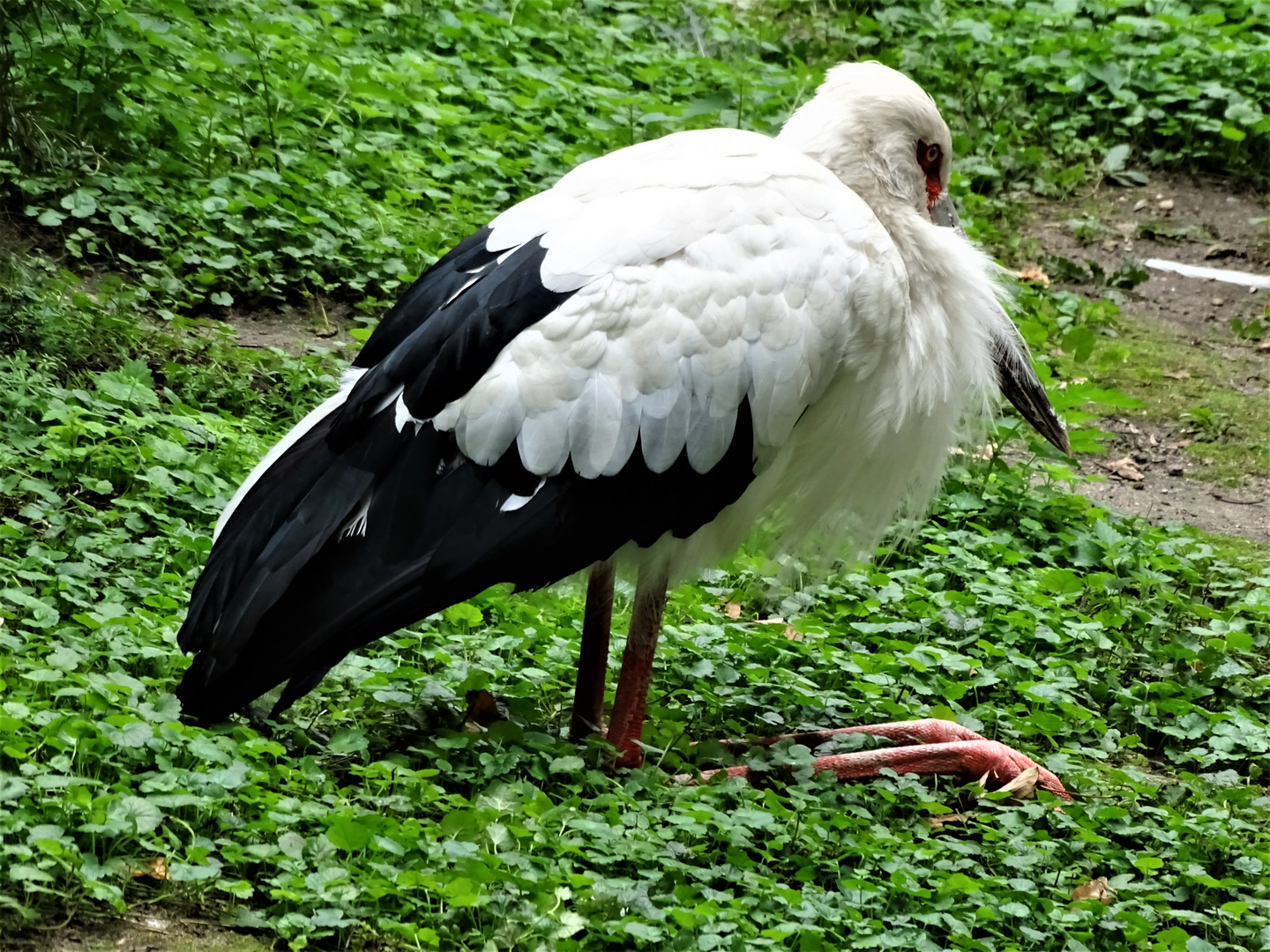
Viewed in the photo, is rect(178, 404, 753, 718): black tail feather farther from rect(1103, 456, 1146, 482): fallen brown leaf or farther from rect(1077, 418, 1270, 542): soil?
rect(1103, 456, 1146, 482): fallen brown leaf

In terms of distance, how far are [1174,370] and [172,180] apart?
15.0ft

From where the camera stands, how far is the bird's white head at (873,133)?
443cm

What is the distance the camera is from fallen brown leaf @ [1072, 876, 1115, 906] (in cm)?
373

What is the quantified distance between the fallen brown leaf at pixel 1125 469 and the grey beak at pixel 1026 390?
1.70 meters

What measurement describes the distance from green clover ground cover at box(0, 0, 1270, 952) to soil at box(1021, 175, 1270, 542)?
0.40 metres

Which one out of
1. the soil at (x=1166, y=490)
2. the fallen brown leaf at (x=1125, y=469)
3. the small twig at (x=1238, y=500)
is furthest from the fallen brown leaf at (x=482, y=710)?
the small twig at (x=1238, y=500)

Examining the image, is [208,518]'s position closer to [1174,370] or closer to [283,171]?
[283,171]

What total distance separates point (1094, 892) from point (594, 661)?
4.49ft

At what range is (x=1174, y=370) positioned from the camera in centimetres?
760

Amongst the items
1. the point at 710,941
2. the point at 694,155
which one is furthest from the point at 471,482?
the point at 710,941

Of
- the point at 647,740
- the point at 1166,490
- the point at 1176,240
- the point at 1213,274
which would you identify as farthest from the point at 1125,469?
the point at 647,740

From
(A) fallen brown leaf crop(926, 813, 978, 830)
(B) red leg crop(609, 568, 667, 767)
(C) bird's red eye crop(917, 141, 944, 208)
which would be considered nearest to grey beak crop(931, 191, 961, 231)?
(C) bird's red eye crop(917, 141, 944, 208)

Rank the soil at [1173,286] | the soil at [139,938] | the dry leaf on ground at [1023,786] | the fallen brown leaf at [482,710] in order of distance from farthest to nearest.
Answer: the soil at [1173,286], the dry leaf on ground at [1023,786], the fallen brown leaf at [482,710], the soil at [139,938]

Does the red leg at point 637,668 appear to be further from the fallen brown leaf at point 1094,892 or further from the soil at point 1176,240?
the soil at point 1176,240
